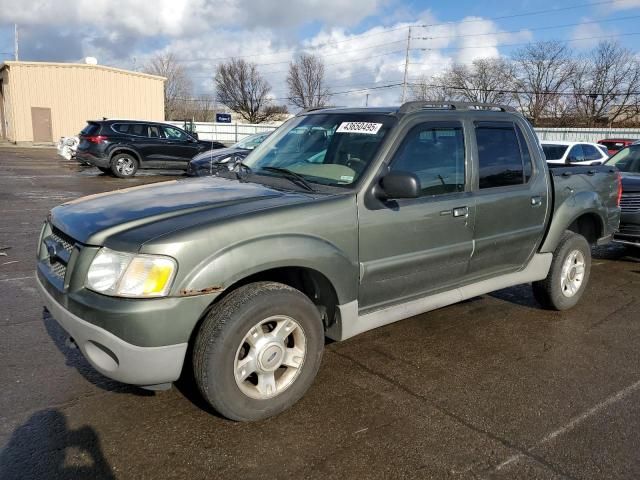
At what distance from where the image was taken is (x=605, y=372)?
3.88 metres

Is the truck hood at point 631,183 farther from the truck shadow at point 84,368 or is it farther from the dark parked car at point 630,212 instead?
the truck shadow at point 84,368

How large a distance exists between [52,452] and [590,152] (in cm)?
1568

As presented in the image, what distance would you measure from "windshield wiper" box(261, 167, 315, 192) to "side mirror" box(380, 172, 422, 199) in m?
0.50

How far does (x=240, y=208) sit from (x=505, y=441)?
2.00 metres

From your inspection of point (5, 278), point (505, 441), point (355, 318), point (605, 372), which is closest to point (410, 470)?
point (505, 441)

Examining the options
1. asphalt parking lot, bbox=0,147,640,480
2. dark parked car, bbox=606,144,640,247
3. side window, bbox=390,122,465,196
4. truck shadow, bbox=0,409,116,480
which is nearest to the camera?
truck shadow, bbox=0,409,116,480

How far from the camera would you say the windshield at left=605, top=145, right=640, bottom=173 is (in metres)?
8.13

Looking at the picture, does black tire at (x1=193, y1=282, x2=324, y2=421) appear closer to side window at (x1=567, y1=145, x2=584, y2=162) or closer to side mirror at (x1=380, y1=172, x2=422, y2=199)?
side mirror at (x1=380, y1=172, x2=422, y2=199)

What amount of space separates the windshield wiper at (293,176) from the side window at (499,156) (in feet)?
4.72

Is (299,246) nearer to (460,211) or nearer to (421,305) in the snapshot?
(421,305)

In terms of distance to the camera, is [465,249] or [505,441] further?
[465,249]

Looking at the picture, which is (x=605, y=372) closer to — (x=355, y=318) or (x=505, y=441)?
(x=505, y=441)

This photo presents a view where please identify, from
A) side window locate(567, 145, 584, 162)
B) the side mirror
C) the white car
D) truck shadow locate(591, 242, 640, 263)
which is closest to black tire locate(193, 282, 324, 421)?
the side mirror

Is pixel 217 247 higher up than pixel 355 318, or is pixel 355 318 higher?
pixel 217 247
